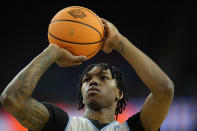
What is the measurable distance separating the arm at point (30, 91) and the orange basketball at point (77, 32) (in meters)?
0.08

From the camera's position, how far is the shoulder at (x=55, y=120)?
8.28 ft

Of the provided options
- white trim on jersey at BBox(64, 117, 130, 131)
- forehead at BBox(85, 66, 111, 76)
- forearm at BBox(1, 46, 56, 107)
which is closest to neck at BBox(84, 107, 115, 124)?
white trim on jersey at BBox(64, 117, 130, 131)

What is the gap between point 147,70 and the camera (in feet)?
8.50

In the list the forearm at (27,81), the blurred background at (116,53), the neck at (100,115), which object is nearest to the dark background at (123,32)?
the blurred background at (116,53)

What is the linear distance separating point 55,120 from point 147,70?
97cm

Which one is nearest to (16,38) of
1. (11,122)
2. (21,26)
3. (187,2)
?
(21,26)

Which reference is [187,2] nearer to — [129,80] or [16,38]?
[129,80]

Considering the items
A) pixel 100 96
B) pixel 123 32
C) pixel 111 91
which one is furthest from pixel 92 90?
pixel 123 32

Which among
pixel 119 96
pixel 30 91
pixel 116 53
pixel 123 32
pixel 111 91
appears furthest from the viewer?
pixel 123 32

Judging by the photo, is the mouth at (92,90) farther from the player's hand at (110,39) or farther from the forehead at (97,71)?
the player's hand at (110,39)

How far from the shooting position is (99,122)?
2959 mm

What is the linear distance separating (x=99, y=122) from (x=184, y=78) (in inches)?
160

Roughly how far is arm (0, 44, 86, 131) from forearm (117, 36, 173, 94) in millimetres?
454

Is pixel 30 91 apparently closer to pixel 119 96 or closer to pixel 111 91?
pixel 111 91
